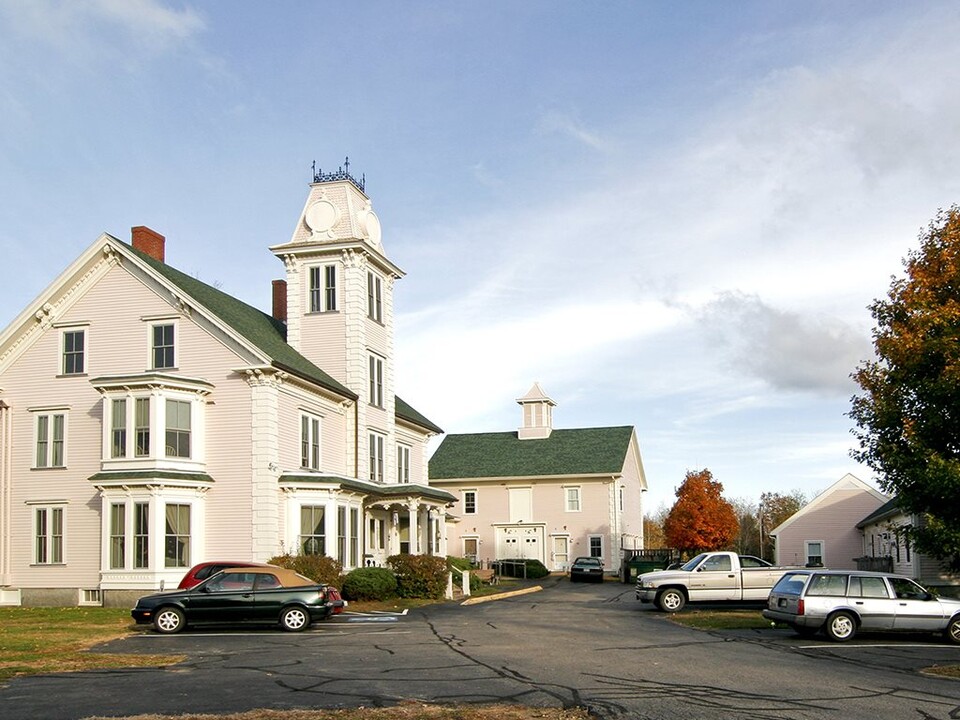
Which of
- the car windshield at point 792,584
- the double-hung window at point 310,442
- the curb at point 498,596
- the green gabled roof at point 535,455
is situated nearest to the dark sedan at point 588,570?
the curb at point 498,596

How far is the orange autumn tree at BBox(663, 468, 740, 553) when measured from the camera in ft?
214

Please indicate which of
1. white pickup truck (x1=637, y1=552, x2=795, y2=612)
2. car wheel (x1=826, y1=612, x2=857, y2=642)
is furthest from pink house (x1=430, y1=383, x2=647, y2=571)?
car wheel (x1=826, y1=612, x2=857, y2=642)

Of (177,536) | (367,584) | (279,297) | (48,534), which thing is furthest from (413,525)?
(48,534)

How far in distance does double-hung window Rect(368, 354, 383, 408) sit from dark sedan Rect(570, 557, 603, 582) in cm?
1841

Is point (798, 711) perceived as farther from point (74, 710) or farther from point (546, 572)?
point (546, 572)

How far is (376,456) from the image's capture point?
44.1 m

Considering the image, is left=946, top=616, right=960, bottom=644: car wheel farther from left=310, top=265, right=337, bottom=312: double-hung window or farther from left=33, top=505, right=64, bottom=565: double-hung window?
left=33, top=505, right=64, bottom=565: double-hung window

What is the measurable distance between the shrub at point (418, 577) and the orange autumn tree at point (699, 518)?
30.7m

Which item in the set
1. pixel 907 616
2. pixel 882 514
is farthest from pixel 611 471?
pixel 907 616

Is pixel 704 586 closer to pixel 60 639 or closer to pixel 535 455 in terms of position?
pixel 60 639

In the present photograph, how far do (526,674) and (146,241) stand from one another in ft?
96.0

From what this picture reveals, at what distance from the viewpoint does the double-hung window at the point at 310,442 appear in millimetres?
38531

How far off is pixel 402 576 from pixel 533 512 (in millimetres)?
30804

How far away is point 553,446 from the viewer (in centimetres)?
7100
